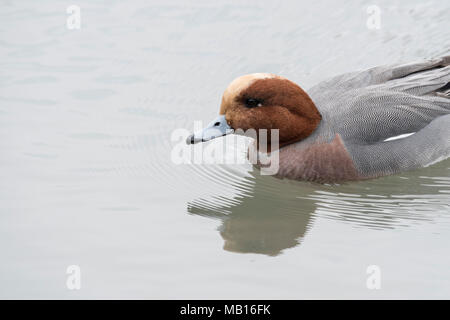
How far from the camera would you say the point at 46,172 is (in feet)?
22.4

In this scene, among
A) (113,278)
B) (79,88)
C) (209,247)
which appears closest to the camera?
(113,278)

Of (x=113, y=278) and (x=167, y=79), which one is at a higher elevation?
(x=167, y=79)

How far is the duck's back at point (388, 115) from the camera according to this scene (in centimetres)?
679

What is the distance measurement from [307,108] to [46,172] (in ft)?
7.89

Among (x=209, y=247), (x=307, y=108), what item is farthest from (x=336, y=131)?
(x=209, y=247)

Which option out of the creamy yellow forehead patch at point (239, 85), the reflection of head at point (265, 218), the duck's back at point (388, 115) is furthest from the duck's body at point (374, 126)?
the creamy yellow forehead patch at point (239, 85)

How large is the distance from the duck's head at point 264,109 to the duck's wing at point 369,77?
18.1 inches

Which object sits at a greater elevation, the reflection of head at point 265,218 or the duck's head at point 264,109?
the duck's head at point 264,109

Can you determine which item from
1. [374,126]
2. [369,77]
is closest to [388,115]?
[374,126]

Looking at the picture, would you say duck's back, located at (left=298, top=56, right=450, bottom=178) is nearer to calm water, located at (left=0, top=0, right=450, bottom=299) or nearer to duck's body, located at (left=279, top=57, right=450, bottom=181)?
duck's body, located at (left=279, top=57, right=450, bottom=181)

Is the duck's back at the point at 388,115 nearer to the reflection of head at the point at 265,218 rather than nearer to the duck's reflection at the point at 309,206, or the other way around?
the duck's reflection at the point at 309,206

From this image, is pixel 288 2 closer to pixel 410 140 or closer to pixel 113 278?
pixel 410 140

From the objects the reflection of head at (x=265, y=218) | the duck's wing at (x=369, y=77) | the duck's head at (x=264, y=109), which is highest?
the duck's wing at (x=369, y=77)

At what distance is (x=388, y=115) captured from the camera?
6.87 m
